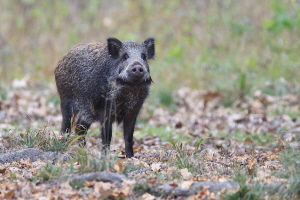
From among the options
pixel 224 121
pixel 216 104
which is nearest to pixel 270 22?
pixel 216 104

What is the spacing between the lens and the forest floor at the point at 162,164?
14.0 ft

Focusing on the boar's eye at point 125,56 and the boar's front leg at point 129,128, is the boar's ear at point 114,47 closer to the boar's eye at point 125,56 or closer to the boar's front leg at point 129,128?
the boar's eye at point 125,56

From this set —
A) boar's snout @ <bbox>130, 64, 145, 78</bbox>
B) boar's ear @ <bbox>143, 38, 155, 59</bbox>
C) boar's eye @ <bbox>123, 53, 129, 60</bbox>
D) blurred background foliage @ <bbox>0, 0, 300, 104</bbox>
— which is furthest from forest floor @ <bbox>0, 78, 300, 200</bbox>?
blurred background foliage @ <bbox>0, 0, 300, 104</bbox>

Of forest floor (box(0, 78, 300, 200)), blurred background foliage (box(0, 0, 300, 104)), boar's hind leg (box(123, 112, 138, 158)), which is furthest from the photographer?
blurred background foliage (box(0, 0, 300, 104))

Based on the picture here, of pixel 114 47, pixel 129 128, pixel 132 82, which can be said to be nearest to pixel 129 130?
pixel 129 128

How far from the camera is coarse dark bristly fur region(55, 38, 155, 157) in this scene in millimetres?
6414

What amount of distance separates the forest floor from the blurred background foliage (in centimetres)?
307

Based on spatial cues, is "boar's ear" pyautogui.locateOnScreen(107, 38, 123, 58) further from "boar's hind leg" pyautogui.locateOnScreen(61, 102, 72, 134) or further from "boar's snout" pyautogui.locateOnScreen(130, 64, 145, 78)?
"boar's hind leg" pyautogui.locateOnScreen(61, 102, 72, 134)

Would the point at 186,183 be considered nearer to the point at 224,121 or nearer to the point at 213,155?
the point at 213,155

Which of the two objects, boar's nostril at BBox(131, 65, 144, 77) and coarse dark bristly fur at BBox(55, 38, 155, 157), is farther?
coarse dark bristly fur at BBox(55, 38, 155, 157)

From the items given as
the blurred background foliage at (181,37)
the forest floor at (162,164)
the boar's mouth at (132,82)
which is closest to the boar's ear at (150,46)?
the boar's mouth at (132,82)

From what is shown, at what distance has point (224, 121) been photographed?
998 cm

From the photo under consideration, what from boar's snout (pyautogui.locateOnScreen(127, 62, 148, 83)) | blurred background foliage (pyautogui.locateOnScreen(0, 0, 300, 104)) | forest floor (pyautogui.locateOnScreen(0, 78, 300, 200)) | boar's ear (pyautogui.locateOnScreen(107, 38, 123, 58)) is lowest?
forest floor (pyautogui.locateOnScreen(0, 78, 300, 200))

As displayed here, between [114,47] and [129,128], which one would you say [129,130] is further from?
[114,47]
